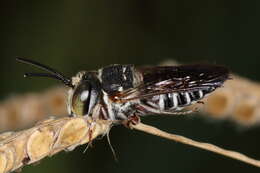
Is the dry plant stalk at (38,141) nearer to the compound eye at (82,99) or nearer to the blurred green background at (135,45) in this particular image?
the compound eye at (82,99)

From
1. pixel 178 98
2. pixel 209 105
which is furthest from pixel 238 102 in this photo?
pixel 178 98

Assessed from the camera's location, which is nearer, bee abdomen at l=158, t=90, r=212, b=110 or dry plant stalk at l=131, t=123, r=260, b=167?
dry plant stalk at l=131, t=123, r=260, b=167

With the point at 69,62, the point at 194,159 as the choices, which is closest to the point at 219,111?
the point at 194,159

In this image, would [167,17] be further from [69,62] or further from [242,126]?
[242,126]

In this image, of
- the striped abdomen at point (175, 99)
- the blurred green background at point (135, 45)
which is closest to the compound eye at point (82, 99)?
the striped abdomen at point (175, 99)

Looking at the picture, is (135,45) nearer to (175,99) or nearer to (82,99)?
(175,99)

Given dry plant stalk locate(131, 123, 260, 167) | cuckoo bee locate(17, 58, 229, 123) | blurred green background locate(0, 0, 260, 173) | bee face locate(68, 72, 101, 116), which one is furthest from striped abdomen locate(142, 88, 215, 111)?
blurred green background locate(0, 0, 260, 173)

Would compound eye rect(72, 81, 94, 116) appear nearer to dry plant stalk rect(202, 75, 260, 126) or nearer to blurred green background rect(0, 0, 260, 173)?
dry plant stalk rect(202, 75, 260, 126)

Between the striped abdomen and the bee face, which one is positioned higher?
the bee face
